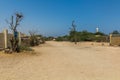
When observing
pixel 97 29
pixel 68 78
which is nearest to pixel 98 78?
pixel 68 78

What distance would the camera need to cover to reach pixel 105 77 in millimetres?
9875

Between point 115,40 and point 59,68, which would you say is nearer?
point 59,68

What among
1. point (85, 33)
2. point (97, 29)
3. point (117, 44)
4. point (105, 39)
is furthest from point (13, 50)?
point (97, 29)

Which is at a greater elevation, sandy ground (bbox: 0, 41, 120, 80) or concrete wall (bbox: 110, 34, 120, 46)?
concrete wall (bbox: 110, 34, 120, 46)

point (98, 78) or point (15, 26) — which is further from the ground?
point (15, 26)

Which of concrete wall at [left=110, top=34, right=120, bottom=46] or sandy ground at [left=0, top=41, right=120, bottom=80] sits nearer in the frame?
sandy ground at [left=0, top=41, right=120, bottom=80]

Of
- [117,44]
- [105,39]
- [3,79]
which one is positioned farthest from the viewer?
[105,39]

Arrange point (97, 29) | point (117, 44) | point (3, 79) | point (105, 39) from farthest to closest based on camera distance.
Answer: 1. point (97, 29)
2. point (105, 39)
3. point (117, 44)
4. point (3, 79)

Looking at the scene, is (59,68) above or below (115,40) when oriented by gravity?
below

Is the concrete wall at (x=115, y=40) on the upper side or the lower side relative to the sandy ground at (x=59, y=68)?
upper

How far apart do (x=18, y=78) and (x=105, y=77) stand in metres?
3.53

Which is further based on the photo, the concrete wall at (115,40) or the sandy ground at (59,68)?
the concrete wall at (115,40)

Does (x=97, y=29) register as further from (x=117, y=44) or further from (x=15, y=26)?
(x=15, y=26)

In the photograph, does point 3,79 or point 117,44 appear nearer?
point 3,79
